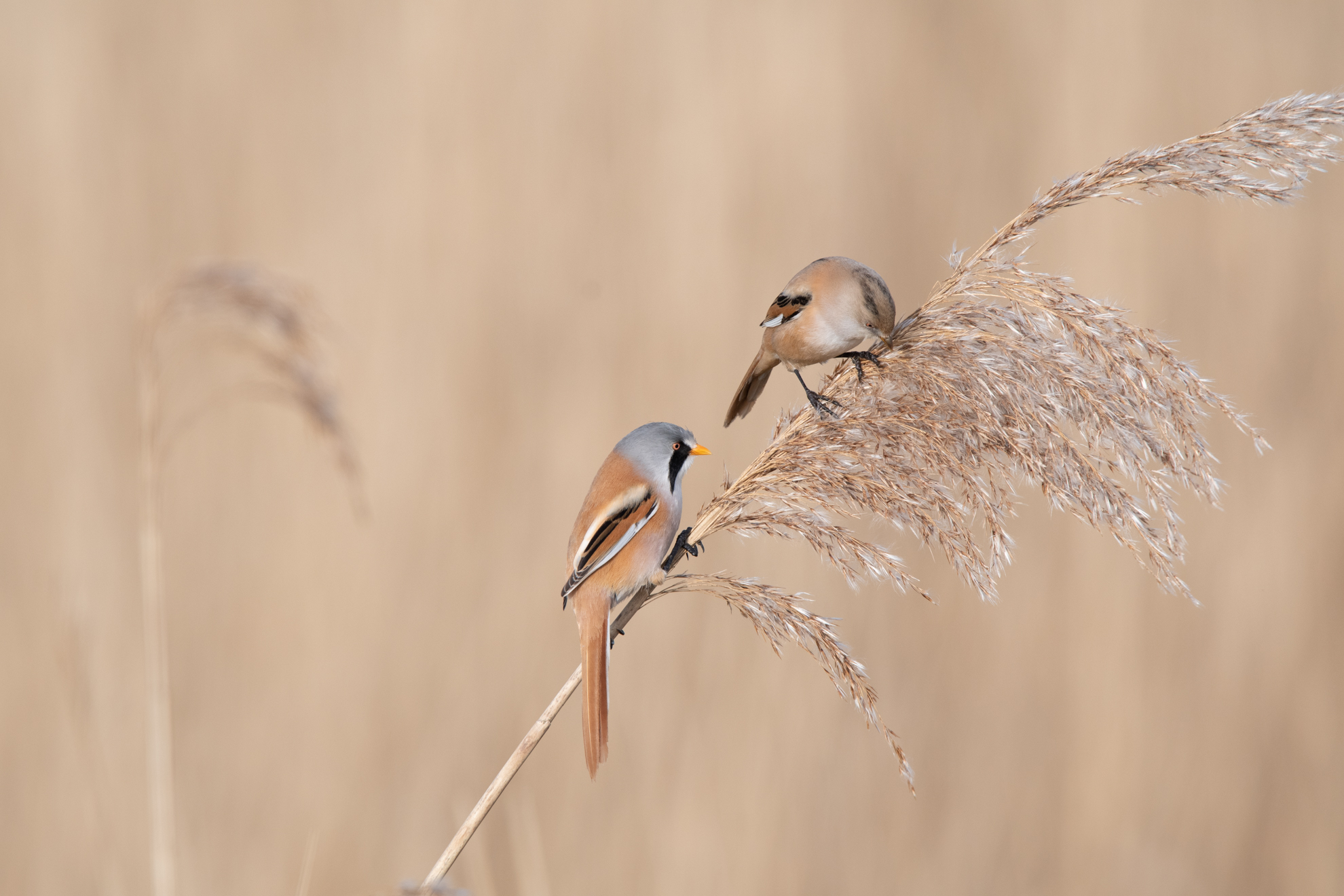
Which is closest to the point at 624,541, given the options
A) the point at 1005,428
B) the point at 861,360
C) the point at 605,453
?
the point at 861,360

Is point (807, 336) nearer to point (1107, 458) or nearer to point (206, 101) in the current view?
point (1107, 458)

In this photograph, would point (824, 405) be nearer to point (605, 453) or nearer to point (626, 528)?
point (626, 528)

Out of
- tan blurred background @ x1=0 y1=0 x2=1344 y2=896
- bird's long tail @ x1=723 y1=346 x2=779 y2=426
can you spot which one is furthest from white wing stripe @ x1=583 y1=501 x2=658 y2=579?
tan blurred background @ x1=0 y1=0 x2=1344 y2=896

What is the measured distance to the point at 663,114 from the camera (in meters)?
3.45

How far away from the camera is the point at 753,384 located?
78.8 inches

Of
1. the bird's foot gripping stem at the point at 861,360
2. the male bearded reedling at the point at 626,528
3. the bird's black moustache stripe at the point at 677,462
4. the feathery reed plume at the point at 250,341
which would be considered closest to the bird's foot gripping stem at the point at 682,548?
the male bearded reedling at the point at 626,528

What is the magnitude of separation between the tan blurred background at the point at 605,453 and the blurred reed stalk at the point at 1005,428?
1.49 m

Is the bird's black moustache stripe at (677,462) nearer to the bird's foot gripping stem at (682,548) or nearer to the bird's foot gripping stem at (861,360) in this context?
the bird's foot gripping stem at (682,548)

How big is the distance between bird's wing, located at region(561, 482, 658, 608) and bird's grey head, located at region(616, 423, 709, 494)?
0.04 meters

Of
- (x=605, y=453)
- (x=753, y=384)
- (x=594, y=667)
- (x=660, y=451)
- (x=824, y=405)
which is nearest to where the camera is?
(x=594, y=667)

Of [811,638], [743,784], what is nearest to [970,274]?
[811,638]

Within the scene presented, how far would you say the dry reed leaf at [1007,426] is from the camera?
1328 millimetres

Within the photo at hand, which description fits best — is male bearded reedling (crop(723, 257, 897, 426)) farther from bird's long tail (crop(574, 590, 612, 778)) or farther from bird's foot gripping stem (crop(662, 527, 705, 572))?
bird's long tail (crop(574, 590, 612, 778))

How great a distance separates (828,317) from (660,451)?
1.24 ft
